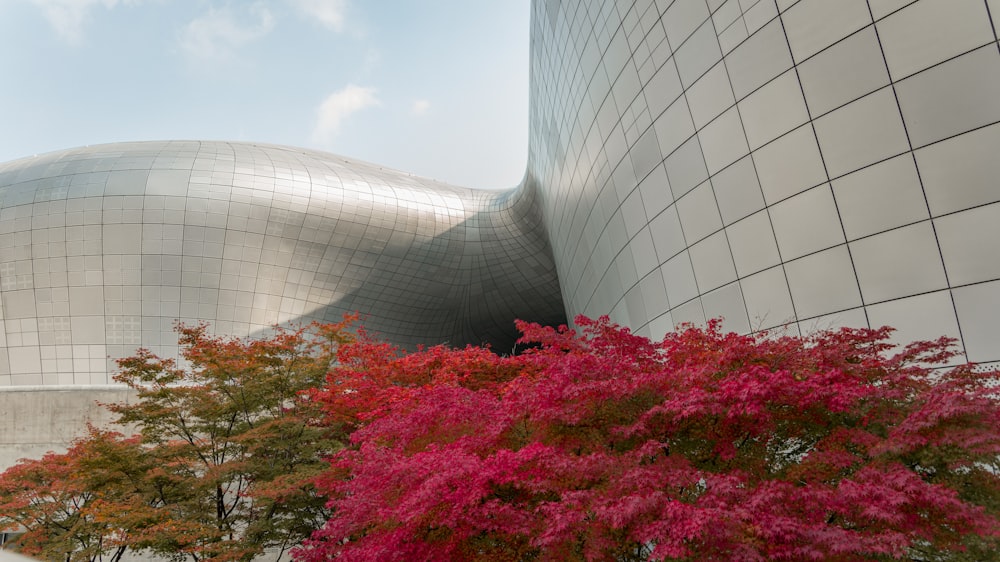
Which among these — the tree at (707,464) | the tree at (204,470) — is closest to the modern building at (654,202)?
the tree at (707,464)

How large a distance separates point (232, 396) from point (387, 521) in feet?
24.2

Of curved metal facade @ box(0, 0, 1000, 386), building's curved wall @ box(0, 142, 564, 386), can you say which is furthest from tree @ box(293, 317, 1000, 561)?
building's curved wall @ box(0, 142, 564, 386)

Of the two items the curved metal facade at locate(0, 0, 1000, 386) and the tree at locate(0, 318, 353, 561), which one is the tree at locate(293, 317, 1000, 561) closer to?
the curved metal facade at locate(0, 0, 1000, 386)

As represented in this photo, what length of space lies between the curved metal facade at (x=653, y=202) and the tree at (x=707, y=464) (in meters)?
2.06

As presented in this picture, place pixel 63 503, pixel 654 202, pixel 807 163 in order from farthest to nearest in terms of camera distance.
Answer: pixel 63 503 < pixel 654 202 < pixel 807 163

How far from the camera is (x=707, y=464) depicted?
6.56 metres

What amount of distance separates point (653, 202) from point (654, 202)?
0.04m

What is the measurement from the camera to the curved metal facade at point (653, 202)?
8.55m

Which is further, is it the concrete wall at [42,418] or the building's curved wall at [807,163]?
the concrete wall at [42,418]

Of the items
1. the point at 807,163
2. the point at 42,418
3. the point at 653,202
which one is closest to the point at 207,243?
the point at 42,418

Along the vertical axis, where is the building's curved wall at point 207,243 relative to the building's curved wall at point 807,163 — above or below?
above

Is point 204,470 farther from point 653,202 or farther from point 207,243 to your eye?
point 207,243

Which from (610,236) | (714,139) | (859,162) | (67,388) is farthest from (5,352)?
(859,162)

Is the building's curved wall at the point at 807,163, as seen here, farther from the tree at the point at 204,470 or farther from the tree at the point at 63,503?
the tree at the point at 63,503
